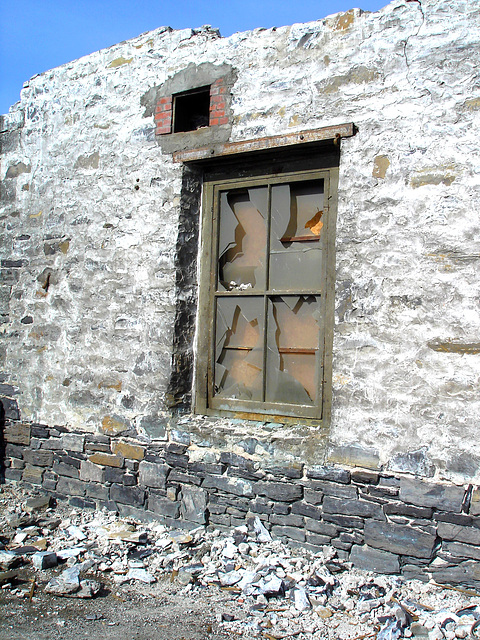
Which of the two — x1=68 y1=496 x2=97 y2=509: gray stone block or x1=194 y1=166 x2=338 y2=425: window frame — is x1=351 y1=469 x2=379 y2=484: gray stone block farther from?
x1=68 y1=496 x2=97 y2=509: gray stone block

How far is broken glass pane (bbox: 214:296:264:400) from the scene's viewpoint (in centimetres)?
376

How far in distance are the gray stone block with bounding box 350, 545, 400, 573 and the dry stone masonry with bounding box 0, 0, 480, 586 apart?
2cm

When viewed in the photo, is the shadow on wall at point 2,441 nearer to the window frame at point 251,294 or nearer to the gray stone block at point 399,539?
the window frame at point 251,294

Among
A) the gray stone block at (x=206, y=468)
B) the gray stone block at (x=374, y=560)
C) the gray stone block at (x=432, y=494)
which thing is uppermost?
the gray stone block at (x=432, y=494)

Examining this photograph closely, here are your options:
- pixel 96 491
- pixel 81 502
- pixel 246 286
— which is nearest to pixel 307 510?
pixel 246 286

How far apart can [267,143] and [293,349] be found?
1390 mm

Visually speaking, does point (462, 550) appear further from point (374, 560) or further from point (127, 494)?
point (127, 494)

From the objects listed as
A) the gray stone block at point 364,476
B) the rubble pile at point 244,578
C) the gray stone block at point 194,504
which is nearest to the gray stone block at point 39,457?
the rubble pile at point 244,578

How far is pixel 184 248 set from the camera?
3945 mm

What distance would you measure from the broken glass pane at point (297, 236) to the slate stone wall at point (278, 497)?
1.22 meters

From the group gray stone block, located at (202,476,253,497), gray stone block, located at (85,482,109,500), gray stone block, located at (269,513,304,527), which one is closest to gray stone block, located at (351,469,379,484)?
gray stone block, located at (269,513,304,527)

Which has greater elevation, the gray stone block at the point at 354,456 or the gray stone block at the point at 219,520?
the gray stone block at the point at 354,456

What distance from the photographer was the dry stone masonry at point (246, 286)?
304 centimetres

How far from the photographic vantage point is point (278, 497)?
3428mm
